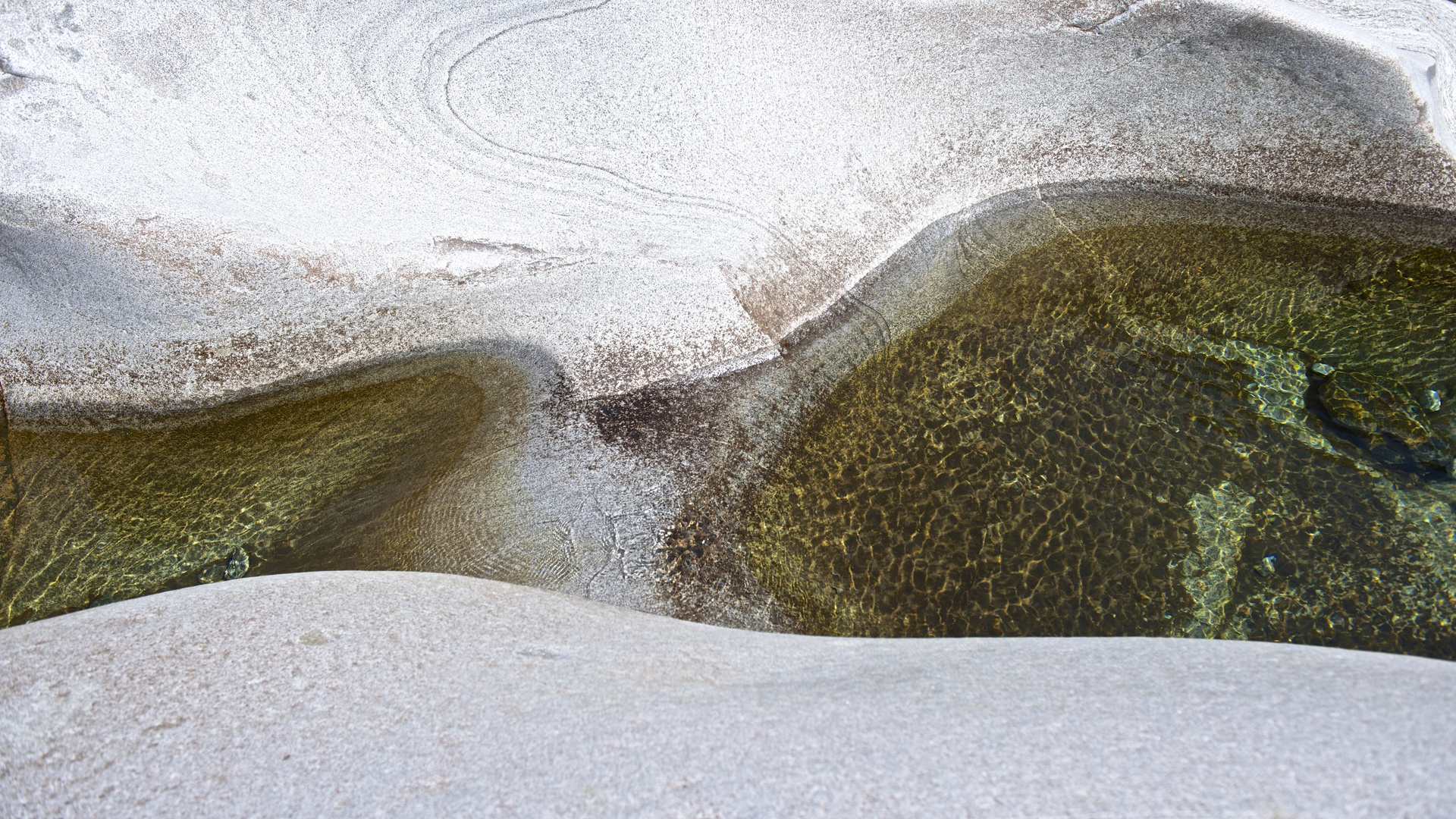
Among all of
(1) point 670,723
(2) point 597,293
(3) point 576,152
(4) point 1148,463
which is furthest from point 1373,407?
(3) point 576,152

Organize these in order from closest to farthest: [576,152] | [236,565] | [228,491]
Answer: [236,565] → [228,491] → [576,152]

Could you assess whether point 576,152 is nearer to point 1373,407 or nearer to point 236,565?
point 236,565

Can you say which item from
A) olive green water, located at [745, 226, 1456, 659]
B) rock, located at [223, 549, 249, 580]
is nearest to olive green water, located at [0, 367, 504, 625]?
rock, located at [223, 549, 249, 580]

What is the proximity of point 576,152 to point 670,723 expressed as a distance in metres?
3.18

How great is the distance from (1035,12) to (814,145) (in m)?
1.49

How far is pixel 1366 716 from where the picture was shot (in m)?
1.63

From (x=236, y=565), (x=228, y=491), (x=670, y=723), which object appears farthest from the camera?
(x=228, y=491)

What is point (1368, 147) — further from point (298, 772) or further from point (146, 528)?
point (146, 528)

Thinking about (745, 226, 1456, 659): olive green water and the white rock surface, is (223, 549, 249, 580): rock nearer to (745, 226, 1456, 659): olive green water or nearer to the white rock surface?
the white rock surface

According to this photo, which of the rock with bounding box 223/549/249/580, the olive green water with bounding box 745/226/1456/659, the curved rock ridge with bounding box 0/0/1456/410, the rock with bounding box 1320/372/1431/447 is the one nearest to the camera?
the olive green water with bounding box 745/226/1456/659

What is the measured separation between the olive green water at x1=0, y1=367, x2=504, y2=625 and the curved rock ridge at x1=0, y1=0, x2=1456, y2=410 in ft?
0.79

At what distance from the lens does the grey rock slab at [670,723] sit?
153 centimetres

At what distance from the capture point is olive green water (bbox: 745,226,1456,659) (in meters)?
2.72

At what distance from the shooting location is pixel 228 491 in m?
3.22
